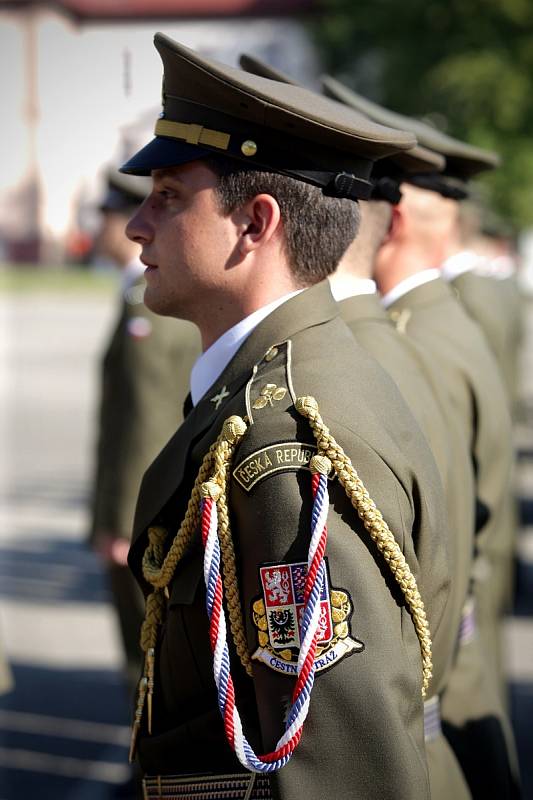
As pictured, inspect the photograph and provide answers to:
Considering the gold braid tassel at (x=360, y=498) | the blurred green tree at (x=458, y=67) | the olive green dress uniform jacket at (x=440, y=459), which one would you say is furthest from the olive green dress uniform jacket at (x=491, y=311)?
the blurred green tree at (x=458, y=67)

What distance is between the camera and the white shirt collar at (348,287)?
2.55 metres

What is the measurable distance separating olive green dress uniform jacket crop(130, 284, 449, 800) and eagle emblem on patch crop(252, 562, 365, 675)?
12mm

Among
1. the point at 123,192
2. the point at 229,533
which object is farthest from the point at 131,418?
the point at 229,533

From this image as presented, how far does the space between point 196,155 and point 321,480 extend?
1.97 ft

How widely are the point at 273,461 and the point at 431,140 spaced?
1.87 metres

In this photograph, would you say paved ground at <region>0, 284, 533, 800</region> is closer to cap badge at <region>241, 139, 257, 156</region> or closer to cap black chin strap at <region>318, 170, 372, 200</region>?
cap black chin strap at <region>318, 170, 372, 200</region>

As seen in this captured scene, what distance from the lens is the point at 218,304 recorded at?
6.54 feet

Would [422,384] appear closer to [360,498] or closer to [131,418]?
[360,498]

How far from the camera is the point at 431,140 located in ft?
10.9

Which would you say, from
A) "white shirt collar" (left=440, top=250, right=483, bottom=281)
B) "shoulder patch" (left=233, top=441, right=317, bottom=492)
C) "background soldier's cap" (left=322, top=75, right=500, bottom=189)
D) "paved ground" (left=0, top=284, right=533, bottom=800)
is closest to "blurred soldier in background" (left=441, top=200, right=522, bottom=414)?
"white shirt collar" (left=440, top=250, right=483, bottom=281)

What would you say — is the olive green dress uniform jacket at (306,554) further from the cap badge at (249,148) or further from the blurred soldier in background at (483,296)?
the blurred soldier in background at (483,296)

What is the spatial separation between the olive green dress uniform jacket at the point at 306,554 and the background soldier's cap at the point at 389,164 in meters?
0.80

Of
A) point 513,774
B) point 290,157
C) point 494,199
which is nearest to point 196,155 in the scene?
point 290,157

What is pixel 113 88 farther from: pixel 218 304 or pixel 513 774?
pixel 513 774
